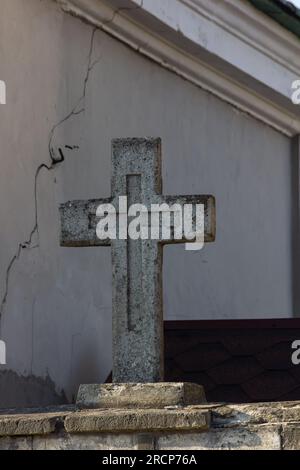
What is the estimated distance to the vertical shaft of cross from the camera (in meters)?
5.61

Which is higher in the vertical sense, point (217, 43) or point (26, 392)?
point (217, 43)

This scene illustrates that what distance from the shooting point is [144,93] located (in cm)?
802

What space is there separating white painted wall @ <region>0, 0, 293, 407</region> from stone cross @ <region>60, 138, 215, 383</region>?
856mm

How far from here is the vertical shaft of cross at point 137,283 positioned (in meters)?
5.61

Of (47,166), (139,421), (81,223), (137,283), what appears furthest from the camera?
(47,166)

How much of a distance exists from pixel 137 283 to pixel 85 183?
1706 mm

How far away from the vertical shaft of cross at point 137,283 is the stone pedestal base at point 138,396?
0.13 meters

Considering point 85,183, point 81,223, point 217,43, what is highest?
point 217,43

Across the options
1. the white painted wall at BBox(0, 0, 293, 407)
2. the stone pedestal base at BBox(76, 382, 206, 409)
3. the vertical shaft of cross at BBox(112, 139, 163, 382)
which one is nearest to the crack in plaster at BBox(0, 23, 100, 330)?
the white painted wall at BBox(0, 0, 293, 407)

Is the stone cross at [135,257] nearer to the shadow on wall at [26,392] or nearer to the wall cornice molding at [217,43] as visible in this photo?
the shadow on wall at [26,392]

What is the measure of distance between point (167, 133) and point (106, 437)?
3.21 metres

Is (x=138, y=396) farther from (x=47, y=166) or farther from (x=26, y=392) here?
(x=47, y=166)

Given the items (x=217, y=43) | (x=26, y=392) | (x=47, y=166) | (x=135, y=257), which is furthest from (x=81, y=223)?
(x=217, y=43)

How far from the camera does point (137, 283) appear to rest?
18.7 ft
